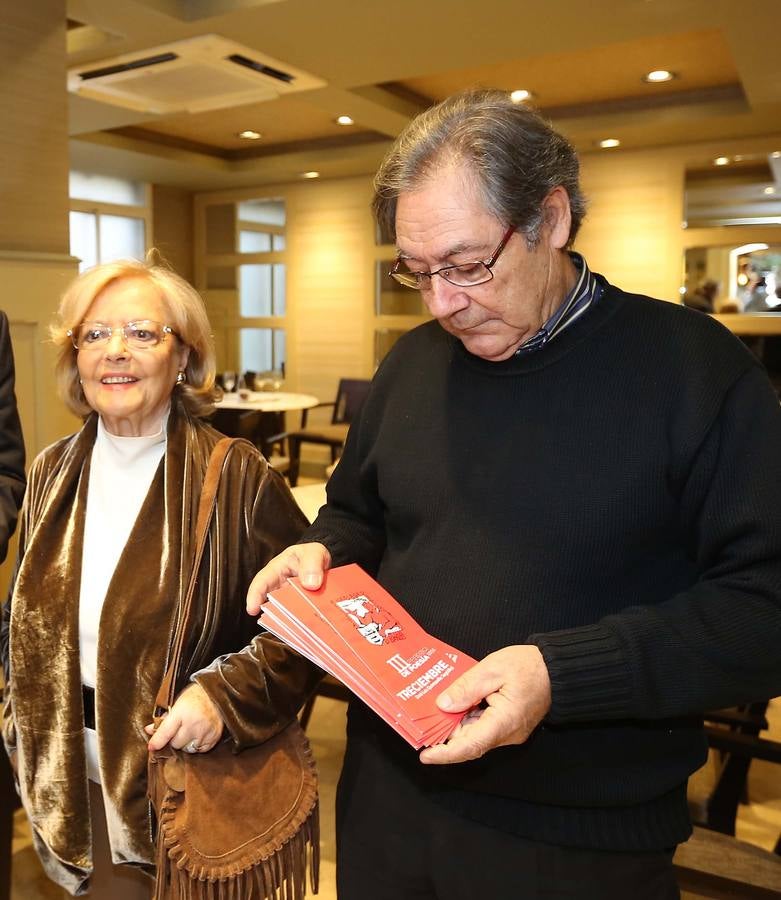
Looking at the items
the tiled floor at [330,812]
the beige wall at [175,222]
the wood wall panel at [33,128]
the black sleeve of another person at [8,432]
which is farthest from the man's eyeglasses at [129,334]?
the beige wall at [175,222]

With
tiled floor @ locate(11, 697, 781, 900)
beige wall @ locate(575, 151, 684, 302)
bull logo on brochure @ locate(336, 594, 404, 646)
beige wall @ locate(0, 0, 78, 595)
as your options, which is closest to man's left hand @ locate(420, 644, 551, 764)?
bull logo on brochure @ locate(336, 594, 404, 646)

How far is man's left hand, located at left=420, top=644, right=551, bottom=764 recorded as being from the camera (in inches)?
33.6

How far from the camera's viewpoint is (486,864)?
1.02 metres

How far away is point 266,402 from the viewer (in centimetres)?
653

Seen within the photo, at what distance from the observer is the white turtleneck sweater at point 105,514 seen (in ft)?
4.79

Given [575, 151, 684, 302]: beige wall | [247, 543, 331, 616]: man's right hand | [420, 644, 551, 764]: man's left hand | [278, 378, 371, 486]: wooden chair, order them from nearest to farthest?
[420, 644, 551, 764]: man's left hand → [247, 543, 331, 616]: man's right hand → [575, 151, 684, 302]: beige wall → [278, 378, 371, 486]: wooden chair

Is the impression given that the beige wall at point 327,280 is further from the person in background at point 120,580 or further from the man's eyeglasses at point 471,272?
the man's eyeglasses at point 471,272

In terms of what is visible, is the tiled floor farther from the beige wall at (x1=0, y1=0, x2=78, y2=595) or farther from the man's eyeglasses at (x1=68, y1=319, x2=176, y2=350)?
the man's eyeglasses at (x1=68, y1=319, x2=176, y2=350)

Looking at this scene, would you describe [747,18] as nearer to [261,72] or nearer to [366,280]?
[261,72]

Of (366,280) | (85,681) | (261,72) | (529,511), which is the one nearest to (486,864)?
(529,511)

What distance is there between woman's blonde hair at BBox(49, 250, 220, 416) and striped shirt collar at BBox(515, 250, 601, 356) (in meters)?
0.80

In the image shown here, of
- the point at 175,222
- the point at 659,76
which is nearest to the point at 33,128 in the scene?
the point at 659,76

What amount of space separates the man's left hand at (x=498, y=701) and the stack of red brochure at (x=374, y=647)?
33mm

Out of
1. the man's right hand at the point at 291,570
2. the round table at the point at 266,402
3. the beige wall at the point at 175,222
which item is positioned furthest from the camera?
the beige wall at the point at 175,222
